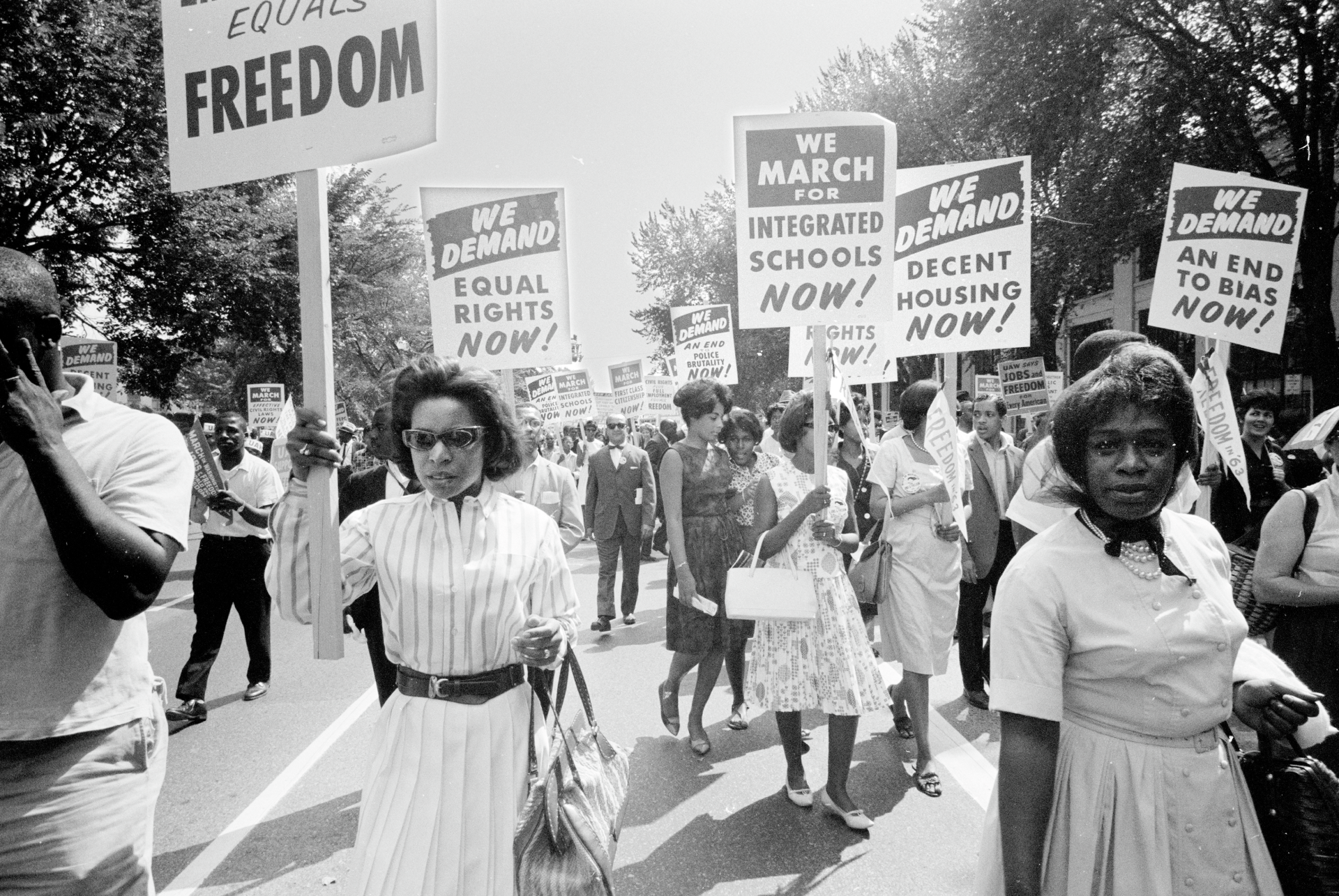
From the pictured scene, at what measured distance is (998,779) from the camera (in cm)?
189

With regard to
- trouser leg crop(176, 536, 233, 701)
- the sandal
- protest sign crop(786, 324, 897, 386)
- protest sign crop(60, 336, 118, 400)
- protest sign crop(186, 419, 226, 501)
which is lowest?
the sandal

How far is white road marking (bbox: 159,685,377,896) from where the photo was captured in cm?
380

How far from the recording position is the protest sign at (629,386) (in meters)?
19.2

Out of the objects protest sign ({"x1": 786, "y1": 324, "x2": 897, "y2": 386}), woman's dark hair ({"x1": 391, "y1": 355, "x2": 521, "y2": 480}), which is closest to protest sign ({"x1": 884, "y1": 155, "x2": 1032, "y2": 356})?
protest sign ({"x1": 786, "y1": 324, "x2": 897, "y2": 386})

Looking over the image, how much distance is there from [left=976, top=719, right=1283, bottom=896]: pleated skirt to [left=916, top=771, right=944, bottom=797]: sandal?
2.74 meters

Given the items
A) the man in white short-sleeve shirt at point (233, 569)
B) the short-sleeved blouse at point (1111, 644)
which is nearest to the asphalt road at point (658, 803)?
the man in white short-sleeve shirt at point (233, 569)

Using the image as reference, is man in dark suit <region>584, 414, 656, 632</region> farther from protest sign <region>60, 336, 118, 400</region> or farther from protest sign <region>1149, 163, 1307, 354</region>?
protest sign <region>60, 336, 118, 400</region>

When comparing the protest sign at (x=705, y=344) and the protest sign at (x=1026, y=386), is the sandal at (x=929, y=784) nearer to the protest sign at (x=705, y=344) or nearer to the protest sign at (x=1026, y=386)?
the protest sign at (x=1026, y=386)

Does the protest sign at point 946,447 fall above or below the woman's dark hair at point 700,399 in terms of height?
below

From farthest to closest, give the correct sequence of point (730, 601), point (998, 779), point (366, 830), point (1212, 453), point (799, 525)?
point (1212, 453) → point (799, 525) → point (730, 601) → point (366, 830) → point (998, 779)

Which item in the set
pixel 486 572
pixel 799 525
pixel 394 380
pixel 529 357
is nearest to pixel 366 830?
pixel 486 572

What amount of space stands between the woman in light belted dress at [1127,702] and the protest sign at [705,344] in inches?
490

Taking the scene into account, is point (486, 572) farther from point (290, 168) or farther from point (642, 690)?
point (642, 690)

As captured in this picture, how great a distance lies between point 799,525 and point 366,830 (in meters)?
2.66
